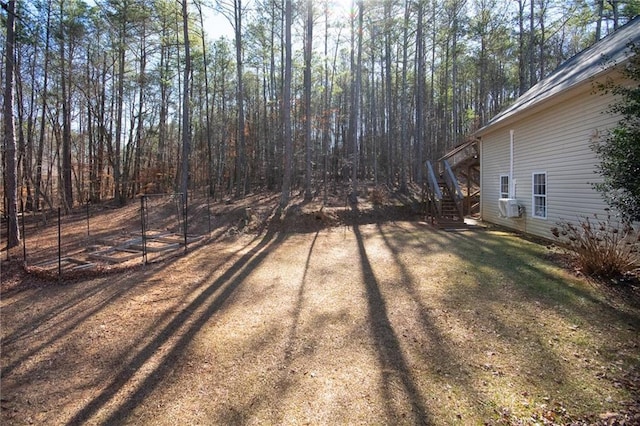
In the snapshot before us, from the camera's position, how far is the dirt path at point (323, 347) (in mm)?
2543

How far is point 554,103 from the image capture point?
7.80 m

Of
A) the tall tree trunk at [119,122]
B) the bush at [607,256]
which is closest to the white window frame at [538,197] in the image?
the bush at [607,256]

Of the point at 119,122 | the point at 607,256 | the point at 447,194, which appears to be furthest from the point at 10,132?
the point at 447,194

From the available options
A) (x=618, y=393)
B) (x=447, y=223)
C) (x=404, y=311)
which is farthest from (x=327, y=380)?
(x=447, y=223)

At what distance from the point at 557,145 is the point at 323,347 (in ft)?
26.0

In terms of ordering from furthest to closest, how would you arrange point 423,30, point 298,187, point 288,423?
point 298,187 < point 423,30 < point 288,423

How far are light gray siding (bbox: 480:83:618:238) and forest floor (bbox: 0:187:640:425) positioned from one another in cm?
154

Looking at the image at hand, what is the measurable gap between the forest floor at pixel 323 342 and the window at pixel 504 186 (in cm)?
424

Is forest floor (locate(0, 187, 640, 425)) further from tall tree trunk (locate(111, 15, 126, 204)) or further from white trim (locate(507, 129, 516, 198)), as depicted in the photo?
tall tree trunk (locate(111, 15, 126, 204))

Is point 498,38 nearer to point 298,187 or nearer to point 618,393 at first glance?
point 298,187

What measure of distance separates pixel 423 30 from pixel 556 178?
1082 cm

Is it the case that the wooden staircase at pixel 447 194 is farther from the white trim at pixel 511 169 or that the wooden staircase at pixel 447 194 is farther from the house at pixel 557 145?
the white trim at pixel 511 169

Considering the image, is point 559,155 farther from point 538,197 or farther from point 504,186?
point 504,186

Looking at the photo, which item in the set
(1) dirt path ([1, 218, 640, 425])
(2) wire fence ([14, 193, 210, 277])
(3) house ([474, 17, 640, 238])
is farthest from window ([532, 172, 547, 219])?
(2) wire fence ([14, 193, 210, 277])
